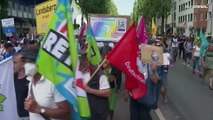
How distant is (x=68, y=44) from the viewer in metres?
3.69

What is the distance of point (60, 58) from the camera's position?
364cm

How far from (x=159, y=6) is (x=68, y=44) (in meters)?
72.3

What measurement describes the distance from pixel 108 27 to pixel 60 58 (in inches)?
401

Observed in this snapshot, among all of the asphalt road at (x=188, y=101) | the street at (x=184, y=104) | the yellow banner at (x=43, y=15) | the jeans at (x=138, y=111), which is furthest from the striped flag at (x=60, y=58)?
the yellow banner at (x=43, y=15)

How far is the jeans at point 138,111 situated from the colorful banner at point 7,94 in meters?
2.30

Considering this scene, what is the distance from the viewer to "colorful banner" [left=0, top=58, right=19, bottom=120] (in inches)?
189

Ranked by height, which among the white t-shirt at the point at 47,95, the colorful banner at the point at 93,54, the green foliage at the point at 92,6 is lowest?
the white t-shirt at the point at 47,95

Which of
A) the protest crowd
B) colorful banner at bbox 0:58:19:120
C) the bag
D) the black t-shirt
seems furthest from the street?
colorful banner at bbox 0:58:19:120

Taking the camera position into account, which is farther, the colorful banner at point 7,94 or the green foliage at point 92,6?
the green foliage at point 92,6

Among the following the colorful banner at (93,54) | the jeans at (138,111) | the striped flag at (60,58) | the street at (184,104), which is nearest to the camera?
the striped flag at (60,58)

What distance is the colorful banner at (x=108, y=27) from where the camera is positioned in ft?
43.1

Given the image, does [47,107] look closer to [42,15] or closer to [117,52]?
[117,52]

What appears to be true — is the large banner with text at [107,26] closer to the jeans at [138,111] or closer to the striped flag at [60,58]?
the jeans at [138,111]

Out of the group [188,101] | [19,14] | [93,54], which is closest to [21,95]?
[93,54]
